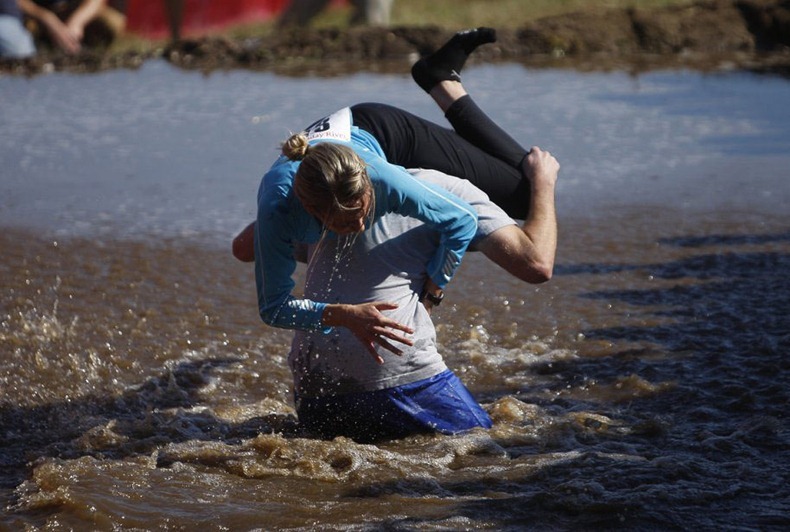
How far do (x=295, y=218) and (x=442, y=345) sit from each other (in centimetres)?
188

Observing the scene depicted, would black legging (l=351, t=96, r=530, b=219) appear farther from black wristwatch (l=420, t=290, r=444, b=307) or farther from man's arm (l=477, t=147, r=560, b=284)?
black wristwatch (l=420, t=290, r=444, b=307)

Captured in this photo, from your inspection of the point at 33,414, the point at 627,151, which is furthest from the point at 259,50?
the point at 33,414

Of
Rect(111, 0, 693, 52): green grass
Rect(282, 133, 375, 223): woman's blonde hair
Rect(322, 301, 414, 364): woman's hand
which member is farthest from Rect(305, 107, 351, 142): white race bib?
Rect(111, 0, 693, 52): green grass

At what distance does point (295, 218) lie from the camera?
432cm

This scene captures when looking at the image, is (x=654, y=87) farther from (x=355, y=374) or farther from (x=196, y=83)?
(x=355, y=374)

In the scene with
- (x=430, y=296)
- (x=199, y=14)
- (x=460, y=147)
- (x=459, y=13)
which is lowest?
(x=430, y=296)

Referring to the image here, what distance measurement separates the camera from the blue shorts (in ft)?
15.4

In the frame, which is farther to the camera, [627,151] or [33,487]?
[627,151]

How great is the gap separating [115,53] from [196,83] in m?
2.04

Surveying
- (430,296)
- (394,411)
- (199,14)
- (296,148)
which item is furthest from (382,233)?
(199,14)

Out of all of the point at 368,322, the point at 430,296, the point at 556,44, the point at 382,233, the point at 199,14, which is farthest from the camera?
the point at 199,14

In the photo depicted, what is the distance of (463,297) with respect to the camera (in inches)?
262

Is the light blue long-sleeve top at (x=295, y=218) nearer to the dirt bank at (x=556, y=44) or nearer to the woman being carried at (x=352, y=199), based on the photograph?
the woman being carried at (x=352, y=199)

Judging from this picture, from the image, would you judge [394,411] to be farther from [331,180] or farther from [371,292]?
[331,180]
